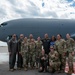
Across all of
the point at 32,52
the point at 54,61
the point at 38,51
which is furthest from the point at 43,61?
the point at 32,52

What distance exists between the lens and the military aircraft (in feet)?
87.9

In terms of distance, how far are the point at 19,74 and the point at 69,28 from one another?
16.4 meters

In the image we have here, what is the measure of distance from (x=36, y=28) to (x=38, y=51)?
1383cm

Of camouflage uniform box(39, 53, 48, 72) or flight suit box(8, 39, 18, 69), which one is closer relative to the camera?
camouflage uniform box(39, 53, 48, 72)

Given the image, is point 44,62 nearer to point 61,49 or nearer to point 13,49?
point 61,49

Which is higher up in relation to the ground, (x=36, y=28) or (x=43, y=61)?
(x=36, y=28)

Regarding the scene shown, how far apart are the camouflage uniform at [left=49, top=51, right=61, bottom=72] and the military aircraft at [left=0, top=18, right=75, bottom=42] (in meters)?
14.6

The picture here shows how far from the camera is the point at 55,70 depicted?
480 inches

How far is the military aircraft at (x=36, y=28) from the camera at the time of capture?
26.8 meters

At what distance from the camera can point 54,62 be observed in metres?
12.1

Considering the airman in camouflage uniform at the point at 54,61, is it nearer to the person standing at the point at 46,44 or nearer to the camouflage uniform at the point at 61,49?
the camouflage uniform at the point at 61,49

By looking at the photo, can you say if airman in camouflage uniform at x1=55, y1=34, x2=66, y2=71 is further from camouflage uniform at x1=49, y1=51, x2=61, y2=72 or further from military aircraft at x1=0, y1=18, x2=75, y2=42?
military aircraft at x1=0, y1=18, x2=75, y2=42

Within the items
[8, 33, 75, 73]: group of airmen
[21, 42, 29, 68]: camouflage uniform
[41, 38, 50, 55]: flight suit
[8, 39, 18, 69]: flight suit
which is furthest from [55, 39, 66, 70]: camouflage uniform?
[8, 39, 18, 69]: flight suit

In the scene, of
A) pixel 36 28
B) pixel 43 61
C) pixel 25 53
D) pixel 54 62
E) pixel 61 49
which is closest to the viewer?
pixel 54 62
